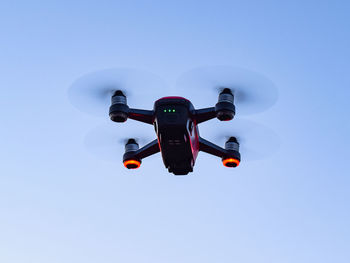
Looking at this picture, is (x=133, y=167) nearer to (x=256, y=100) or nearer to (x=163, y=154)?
(x=163, y=154)

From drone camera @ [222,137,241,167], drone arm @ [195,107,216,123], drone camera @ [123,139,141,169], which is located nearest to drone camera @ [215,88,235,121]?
drone arm @ [195,107,216,123]

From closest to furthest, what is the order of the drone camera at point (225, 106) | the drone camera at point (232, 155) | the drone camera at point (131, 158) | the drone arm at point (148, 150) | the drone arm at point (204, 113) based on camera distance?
the drone camera at point (225, 106)
the drone arm at point (204, 113)
the drone arm at point (148, 150)
the drone camera at point (232, 155)
the drone camera at point (131, 158)

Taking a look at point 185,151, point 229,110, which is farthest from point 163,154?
point 229,110

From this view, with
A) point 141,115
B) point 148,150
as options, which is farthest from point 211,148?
point 141,115

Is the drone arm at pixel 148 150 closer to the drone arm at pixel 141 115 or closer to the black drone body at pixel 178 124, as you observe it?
the black drone body at pixel 178 124

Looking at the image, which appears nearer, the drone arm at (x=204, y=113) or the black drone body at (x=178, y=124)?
the black drone body at (x=178, y=124)

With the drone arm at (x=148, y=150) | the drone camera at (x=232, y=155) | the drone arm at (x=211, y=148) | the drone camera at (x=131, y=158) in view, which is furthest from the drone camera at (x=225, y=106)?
the drone camera at (x=131, y=158)
